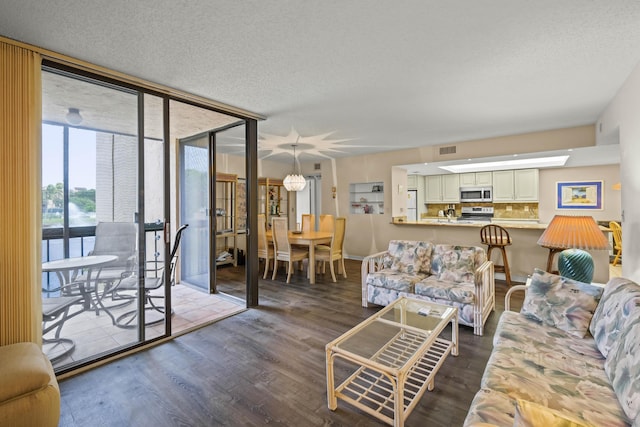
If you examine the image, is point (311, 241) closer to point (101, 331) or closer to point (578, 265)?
point (101, 331)

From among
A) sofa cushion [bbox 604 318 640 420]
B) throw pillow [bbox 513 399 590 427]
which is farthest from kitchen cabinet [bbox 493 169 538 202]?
throw pillow [bbox 513 399 590 427]

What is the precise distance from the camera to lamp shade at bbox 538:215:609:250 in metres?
2.38

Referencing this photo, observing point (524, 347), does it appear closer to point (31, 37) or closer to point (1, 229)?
point (1, 229)

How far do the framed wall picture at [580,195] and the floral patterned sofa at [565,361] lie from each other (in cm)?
570

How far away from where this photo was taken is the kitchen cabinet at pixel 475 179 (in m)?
6.96

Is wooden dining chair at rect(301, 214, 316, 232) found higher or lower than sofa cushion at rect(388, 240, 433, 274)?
higher

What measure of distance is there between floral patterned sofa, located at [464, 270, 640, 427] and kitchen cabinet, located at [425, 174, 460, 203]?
5643mm

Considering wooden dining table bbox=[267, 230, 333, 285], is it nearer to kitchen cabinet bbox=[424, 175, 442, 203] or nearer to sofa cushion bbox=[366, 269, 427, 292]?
sofa cushion bbox=[366, 269, 427, 292]

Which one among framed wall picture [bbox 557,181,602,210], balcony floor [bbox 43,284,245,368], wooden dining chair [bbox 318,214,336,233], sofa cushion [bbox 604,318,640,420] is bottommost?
balcony floor [bbox 43,284,245,368]

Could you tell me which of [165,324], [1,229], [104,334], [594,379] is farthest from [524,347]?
[1,229]

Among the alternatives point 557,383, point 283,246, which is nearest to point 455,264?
point 557,383

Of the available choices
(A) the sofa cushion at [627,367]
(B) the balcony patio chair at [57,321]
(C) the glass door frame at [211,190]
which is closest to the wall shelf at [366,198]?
(C) the glass door frame at [211,190]

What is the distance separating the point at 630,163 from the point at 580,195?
185 inches

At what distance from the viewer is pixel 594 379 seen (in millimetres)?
1484
